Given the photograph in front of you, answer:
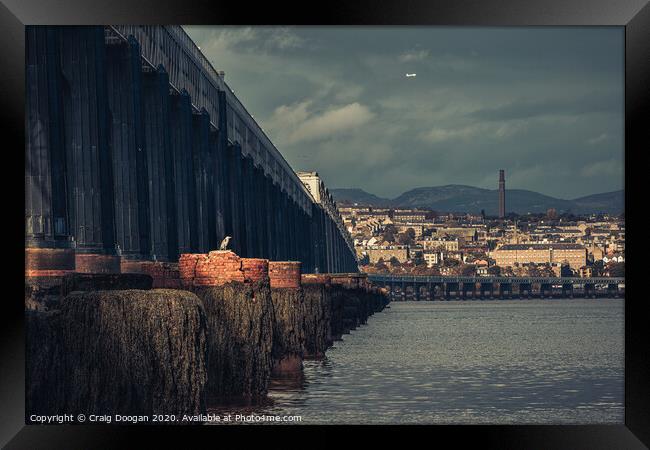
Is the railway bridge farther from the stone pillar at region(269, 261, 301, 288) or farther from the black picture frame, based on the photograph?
the black picture frame

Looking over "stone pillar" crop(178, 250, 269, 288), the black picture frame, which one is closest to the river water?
"stone pillar" crop(178, 250, 269, 288)

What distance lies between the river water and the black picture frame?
995 centimetres

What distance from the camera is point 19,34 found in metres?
21.8

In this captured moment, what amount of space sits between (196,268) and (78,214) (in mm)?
4515

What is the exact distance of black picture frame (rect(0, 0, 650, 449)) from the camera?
2106cm

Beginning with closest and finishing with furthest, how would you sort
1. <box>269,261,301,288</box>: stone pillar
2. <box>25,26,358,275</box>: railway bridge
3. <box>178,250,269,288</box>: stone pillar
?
<box>25,26,358,275</box>: railway bridge → <box>178,250,269,288</box>: stone pillar → <box>269,261,301,288</box>: stone pillar

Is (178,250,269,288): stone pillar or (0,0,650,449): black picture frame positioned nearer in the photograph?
(0,0,650,449): black picture frame

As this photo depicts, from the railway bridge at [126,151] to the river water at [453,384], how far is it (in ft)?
19.8

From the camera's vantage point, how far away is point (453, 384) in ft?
170
